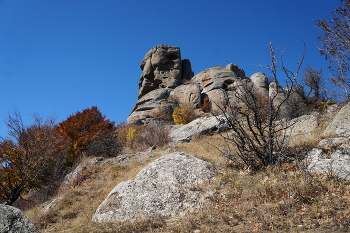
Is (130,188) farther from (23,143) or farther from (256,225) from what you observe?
(23,143)

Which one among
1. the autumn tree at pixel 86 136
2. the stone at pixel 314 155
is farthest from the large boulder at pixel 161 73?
the stone at pixel 314 155

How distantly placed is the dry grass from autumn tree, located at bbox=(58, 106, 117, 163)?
31.5 feet

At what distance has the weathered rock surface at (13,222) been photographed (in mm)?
4403

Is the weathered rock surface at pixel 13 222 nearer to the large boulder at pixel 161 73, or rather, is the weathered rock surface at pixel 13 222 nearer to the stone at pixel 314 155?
the stone at pixel 314 155

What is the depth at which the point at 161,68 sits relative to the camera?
43219 mm

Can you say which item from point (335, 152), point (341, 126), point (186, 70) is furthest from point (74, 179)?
point (186, 70)

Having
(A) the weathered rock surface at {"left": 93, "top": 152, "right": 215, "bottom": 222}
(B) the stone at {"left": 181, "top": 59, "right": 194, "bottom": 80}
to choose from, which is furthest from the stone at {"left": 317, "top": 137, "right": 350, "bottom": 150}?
(B) the stone at {"left": 181, "top": 59, "right": 194, "bottom": 80}

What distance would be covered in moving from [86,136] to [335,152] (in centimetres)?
1572

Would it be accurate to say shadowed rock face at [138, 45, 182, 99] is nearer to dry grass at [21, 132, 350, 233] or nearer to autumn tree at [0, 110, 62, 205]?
autumn tree at [0, 110, 62, 205]

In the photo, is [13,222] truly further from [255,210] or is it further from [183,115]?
[183,115]

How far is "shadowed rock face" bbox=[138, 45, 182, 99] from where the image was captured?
139 feet

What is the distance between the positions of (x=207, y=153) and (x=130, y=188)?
5034mm

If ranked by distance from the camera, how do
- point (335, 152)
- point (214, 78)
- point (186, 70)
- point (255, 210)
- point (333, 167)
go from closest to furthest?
point (255, 210) → point (333, 167) → point (335, 152) → point (214, 78) → point (186, 70)

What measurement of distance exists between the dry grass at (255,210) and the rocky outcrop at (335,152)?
471 mm
